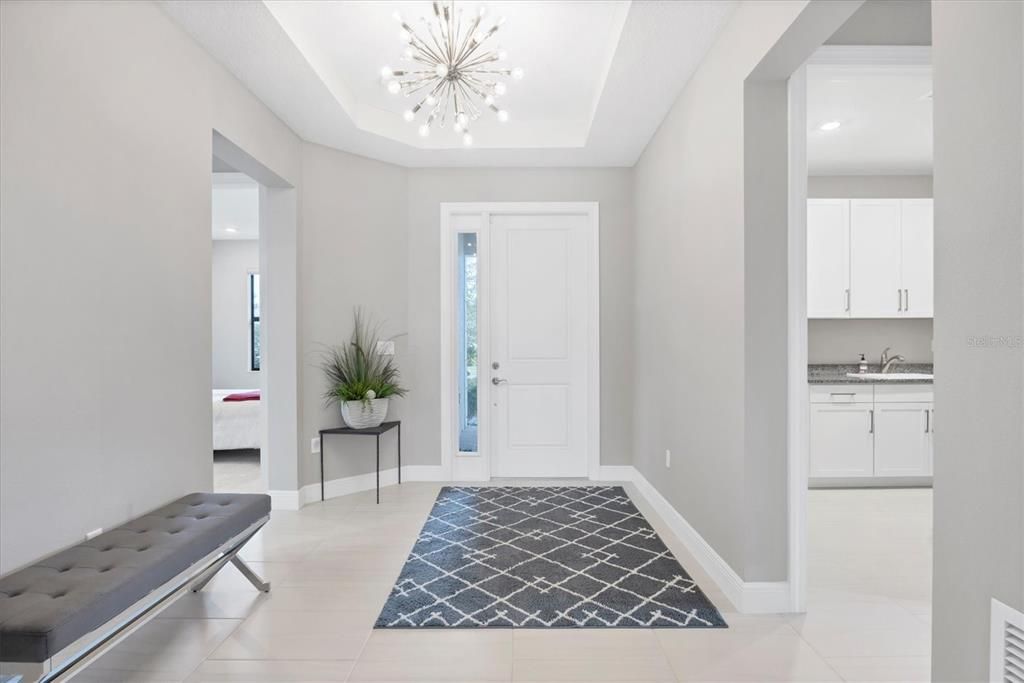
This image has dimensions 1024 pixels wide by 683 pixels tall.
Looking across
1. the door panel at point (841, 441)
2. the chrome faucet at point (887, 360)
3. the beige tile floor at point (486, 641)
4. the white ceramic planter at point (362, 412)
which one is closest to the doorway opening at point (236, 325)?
the white ceramic planter at point (362, 412)

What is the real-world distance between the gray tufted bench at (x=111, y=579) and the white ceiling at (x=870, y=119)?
332cm

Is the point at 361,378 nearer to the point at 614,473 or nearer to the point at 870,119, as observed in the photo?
the point at 614,473

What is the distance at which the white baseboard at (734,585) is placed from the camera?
242 cm

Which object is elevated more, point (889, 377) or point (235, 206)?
point (235, 206)

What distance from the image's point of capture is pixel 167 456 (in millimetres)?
2502

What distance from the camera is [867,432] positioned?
175 inches

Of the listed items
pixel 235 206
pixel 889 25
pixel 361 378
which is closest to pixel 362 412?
pixel 361 378

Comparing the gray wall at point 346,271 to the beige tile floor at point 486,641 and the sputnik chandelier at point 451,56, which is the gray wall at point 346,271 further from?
the beige tile floor at point 486,641

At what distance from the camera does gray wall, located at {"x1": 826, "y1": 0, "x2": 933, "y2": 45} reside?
2.35m

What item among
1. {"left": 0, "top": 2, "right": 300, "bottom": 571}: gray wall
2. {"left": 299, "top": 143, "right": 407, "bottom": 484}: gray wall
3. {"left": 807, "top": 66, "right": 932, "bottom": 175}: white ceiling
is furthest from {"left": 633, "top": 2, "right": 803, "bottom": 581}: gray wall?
{"left": 0, "top": 2, "right": 300, "bottom": 571}: gray wall

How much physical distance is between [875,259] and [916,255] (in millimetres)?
346

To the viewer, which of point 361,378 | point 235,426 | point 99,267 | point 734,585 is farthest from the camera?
point 235,426

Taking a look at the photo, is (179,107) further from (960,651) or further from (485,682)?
(960,651)

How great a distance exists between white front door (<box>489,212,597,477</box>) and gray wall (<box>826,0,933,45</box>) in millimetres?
2552
